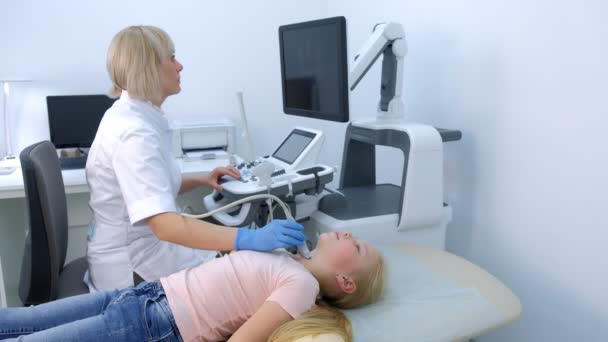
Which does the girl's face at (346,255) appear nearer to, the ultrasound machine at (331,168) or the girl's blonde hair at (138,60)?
the ultrasound machine at (331,168)

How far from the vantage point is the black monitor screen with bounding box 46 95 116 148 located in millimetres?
2469

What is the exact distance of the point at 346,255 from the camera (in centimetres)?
127

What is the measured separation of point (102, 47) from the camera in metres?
2.60

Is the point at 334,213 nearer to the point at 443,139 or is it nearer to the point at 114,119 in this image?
the point at 443,139

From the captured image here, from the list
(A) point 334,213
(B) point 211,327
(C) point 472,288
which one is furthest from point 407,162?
(B) point 211,327

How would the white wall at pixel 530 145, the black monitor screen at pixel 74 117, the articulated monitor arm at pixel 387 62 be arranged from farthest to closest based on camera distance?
the black monitor screen at pixel 74 117
the articulated monitor arm at pixel 387 62
the white wall at pixel 530 145

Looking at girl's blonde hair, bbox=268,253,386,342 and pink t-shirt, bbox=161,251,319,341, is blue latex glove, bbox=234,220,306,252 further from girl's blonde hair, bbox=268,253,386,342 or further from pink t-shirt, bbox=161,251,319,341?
girl's blonde hair, bbox=268,253,386,342

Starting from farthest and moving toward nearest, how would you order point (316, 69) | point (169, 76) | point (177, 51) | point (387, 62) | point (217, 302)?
1. point (177, 51)
2. point (387, 62)
3. point (316, 69)
4. point (169, 76)
5. point (217, 302)

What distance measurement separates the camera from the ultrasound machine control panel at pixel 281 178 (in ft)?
5.00

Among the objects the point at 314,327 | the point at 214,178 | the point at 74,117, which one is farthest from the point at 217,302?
the point at 74,117

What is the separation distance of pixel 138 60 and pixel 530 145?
1232 mm

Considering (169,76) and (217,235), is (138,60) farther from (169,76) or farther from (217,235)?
(217,235)

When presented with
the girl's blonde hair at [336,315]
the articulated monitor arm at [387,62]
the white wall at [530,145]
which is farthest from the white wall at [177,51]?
the girl's blonde hair at [336,315]

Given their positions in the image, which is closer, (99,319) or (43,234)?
(99,319)
